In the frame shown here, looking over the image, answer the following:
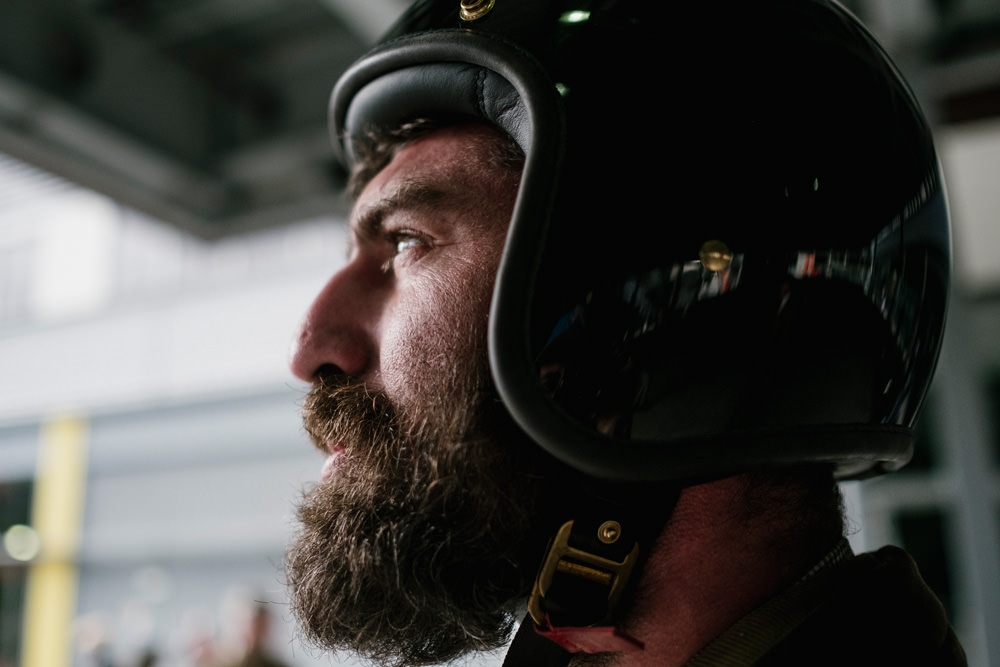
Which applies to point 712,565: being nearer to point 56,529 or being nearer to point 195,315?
point 195,315

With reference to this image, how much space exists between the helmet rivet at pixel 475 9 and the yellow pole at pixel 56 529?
9924 mm

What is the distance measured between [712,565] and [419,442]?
35 cm

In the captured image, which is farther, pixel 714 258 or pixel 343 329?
pixel 343 329

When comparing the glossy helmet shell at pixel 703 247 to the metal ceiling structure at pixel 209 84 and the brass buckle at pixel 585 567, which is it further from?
the metal ceiling structure at pixel 209 84

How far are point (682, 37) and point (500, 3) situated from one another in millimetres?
234

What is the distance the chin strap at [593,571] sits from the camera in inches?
33.3

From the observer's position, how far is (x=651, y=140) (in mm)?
846

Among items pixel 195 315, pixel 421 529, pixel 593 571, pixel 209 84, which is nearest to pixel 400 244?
pixel 421 529

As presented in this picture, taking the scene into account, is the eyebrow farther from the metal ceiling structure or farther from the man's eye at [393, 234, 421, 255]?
the metal ceiling structure

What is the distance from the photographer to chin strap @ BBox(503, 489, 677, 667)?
85 cm

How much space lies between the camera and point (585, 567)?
33.3 inches

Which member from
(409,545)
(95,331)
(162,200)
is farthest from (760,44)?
(95,331)

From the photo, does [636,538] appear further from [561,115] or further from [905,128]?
[905,128]

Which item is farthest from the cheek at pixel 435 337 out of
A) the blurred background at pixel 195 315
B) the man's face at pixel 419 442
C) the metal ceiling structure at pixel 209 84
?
the metal ceiling structure at pixel 209 84
